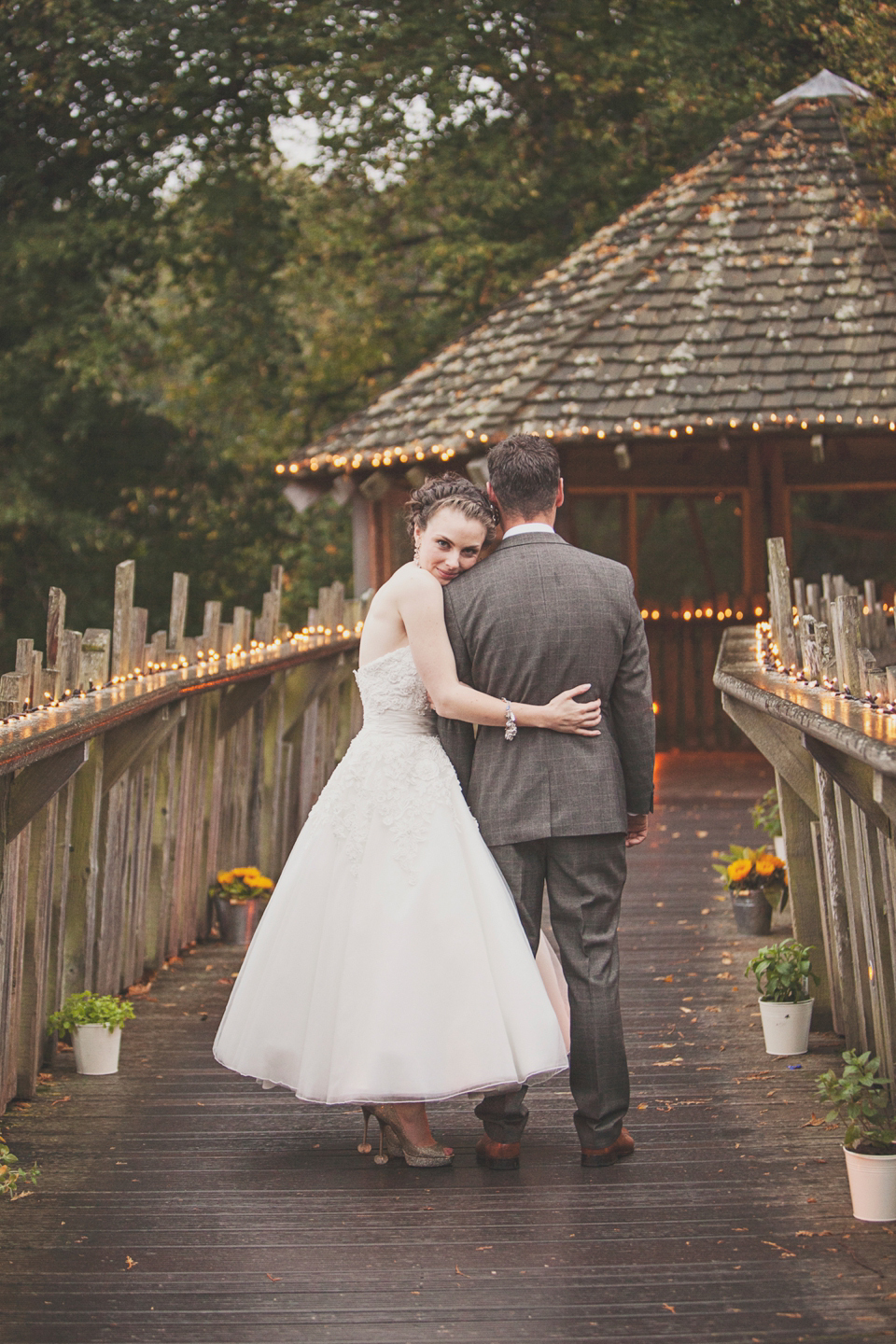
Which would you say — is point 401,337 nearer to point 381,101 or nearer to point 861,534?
point 381,101

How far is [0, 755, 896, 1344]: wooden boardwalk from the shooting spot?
304 cm

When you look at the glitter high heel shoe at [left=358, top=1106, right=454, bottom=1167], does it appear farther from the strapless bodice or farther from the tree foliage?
the tree foliage

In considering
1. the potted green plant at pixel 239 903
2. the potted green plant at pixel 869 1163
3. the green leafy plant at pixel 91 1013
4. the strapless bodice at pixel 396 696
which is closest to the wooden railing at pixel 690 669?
the potted green plant at pixel 239 903

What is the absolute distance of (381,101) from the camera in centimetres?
1708

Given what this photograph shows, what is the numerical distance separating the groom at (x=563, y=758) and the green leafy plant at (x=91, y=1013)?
1.44 meters

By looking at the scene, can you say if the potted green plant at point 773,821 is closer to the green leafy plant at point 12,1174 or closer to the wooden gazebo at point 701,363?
the green leafy plant at point 12,1174

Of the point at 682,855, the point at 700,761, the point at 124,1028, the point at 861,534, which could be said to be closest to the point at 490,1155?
the point at 124,1028

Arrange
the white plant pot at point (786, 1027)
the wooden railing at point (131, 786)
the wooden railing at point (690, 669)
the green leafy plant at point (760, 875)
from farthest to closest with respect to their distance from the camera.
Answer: the wooden railing at point (690, 669) → the green leafy plant at point (760, 875) → the white plant pot at point (786, 1027) → the wooden railing at point (131, 786)

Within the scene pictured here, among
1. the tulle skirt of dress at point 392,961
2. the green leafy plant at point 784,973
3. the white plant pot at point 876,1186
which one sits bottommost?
the white plant pot at point 876,1186

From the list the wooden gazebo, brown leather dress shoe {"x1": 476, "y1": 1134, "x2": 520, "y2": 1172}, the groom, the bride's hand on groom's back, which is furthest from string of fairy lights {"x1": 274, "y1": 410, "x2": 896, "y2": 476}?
brown leather dress shoe {"x1": 476, "y1": 1134, "x2": 520, "y2": 1172}

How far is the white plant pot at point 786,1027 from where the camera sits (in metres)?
4.82

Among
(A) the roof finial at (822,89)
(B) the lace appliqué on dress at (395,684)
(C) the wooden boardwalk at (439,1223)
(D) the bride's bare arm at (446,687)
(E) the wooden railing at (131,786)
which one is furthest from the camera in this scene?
(A) the roof finial at (822,89)

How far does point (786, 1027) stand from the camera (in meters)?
4.82

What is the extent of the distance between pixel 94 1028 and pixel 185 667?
1.99m
